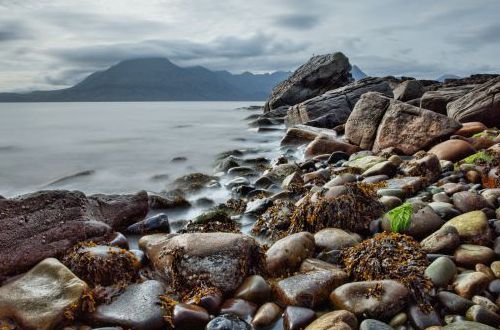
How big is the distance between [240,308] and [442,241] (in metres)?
2.67

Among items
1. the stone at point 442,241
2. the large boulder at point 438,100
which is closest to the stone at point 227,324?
the stone at point 442,241

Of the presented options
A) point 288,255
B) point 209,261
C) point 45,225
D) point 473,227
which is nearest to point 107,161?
point 45,225

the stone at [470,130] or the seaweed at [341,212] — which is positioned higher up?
the stone at [470,130]

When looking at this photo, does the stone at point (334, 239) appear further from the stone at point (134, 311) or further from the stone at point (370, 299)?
the stone at point (134, 311)

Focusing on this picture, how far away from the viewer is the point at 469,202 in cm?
616

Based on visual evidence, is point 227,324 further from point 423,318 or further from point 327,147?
point 327,147

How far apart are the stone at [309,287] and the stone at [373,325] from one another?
2.18ft

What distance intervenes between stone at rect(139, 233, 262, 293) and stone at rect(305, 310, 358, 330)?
1.25 metres

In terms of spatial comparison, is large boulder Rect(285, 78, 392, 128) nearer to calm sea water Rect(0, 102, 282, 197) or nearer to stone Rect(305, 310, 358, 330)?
calm sea water Rect(0, 102, 282, 197)

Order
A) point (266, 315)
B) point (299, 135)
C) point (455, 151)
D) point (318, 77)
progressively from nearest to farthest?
point (266, 315) < point (455, 151) < point (299, 135) < point (318, 77)

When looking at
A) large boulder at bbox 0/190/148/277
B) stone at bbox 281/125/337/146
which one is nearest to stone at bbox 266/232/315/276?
large boulder at bbox 0/190/148/277

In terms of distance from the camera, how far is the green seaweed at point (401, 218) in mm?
5897

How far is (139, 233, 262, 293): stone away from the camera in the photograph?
200 inches

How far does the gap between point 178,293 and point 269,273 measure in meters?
1.18
